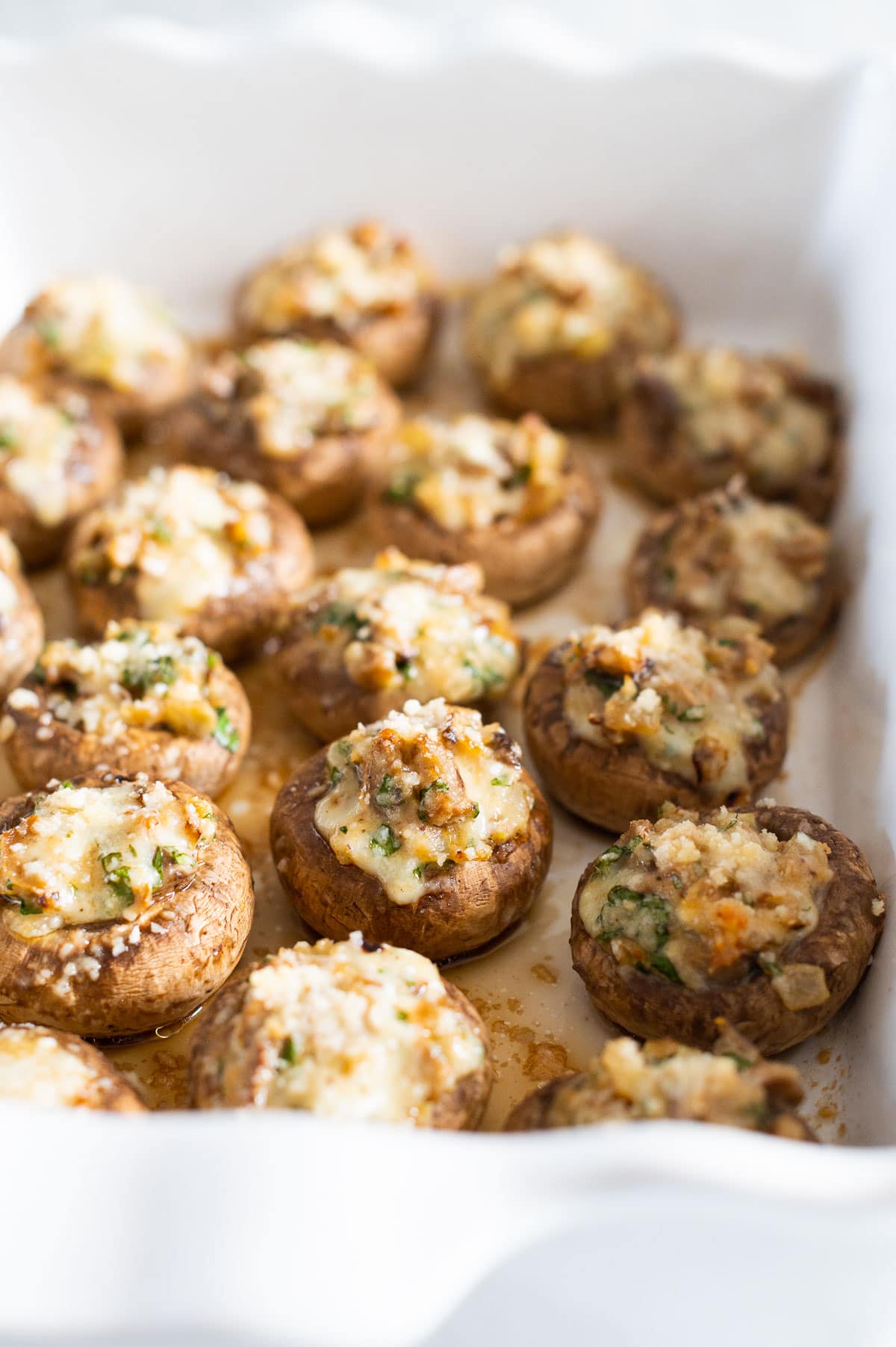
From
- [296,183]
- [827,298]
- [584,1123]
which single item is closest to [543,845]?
[584,1123]

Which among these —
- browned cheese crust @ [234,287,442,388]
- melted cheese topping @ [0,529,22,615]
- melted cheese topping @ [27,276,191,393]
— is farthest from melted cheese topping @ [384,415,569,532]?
melted cheese topping @ [0,529,22,615]

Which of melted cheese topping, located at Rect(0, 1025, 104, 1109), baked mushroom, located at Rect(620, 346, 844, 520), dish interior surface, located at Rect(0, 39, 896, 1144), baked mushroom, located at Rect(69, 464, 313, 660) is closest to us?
melted cheese topping, located at Rect(0, 1025, 104, 1109)

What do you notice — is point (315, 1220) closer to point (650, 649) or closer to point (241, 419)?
point (650, 649)

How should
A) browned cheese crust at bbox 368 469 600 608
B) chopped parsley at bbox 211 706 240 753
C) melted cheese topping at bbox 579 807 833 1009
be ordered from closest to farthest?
melted cheese topping at bbox 579 807 833 1009, chopped parsley at bbox 211 706 240 753, browned cheese crust at bbox 368 469 600 608

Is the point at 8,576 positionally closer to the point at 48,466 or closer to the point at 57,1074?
the point at 48,466

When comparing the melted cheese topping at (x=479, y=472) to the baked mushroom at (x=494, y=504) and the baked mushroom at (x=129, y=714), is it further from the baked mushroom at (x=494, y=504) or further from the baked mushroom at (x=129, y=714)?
the baked mushroom at (x=129, y=714)

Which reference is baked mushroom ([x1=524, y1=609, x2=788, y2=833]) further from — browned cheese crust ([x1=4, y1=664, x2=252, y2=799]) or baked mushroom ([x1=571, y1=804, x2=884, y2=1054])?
browned cheese crust ([x1=4, y1=664, x2=252, y2=799])

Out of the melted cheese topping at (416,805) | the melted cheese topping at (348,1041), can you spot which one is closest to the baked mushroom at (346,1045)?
the melted cheese topping at (348,1041)

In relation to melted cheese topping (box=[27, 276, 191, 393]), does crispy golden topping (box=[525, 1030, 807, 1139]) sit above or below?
below
